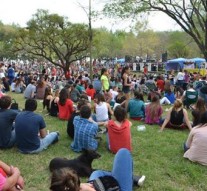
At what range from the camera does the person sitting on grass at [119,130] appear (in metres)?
6.42

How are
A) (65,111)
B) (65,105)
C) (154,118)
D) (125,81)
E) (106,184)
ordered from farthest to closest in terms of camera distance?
1. (125,81)
2. (65,111)
3. (65,105)
4. (154,118)
5. (106,184)

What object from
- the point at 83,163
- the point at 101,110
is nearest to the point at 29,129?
the point at 83,163

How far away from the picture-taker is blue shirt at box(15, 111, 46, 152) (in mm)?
6363

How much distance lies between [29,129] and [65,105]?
376cm

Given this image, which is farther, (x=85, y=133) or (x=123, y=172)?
(x=85, y=133)

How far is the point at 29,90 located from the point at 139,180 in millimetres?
11137

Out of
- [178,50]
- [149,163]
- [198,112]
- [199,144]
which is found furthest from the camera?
[178,50]

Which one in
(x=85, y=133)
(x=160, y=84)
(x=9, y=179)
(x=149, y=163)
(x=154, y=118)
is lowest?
(x=149, y=163)

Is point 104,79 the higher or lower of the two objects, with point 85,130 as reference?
higher

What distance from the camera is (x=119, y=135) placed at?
654 centimetres

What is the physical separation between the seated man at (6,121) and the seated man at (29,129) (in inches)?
8.3

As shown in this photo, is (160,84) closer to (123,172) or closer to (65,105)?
(65,105)

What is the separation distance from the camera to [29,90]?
1534 centimetres

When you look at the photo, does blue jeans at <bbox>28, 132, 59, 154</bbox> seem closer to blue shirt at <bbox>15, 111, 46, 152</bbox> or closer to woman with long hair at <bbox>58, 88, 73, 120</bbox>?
blue shirt at <bbox>15, 111, 46, 152</bbox>
